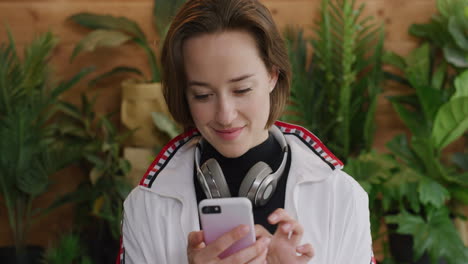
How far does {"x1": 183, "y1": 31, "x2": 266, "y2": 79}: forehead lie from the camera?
4.03 ft

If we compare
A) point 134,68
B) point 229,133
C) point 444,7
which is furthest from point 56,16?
point 229,133

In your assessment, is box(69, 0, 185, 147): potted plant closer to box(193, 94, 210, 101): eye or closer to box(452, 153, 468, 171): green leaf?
box(452, 153, 468, 171): green leaf

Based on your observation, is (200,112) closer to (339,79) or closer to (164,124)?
(164,124)

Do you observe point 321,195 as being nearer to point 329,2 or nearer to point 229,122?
point 229,122

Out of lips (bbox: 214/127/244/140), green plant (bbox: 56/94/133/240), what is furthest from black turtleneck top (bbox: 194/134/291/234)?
green plant (bbox: 56/94/133/240)

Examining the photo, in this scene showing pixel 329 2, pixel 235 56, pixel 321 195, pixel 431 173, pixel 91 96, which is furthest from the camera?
pixel 91 96

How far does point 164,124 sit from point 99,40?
65cm

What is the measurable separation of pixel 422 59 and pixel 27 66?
7.50ft

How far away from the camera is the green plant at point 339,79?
331 centimetres

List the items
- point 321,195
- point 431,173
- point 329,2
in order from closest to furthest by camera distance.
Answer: point 321,195
point 431,173
point 329,2

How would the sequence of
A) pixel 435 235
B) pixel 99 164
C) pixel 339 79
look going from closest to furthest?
1. pixel 435 235
2. pixel 99 164
3. pixel 339 79

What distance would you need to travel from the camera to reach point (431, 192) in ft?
9.29

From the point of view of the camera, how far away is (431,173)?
3098 mm

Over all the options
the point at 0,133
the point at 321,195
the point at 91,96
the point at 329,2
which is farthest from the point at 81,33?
the point at 321,195
